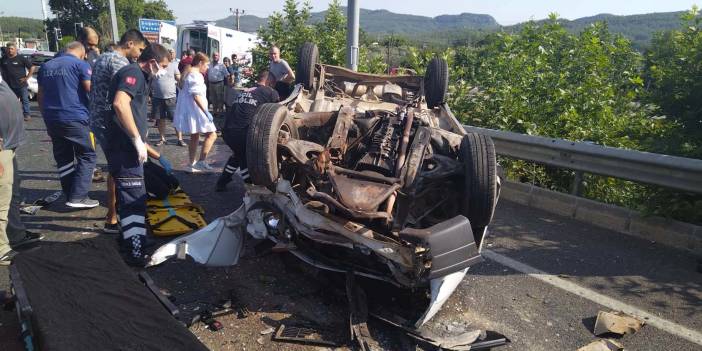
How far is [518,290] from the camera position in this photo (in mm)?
3471

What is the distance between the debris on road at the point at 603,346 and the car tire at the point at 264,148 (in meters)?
2.40

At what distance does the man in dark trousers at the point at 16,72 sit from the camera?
391 inches

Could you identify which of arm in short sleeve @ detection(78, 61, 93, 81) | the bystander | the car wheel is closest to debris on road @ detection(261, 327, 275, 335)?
the car wheel

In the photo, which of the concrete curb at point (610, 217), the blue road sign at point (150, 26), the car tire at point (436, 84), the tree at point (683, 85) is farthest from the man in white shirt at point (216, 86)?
the blue road sign at point (150, 26)

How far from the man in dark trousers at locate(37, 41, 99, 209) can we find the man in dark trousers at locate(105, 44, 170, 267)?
1208 millimetres

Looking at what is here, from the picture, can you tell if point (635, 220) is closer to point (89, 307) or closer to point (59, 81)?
point (89, 307)

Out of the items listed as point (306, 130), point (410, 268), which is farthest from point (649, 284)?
point (306, 130)

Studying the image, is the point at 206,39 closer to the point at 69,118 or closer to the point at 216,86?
the point at 216,86

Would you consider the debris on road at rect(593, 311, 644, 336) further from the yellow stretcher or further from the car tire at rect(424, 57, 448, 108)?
the yellow stretcher

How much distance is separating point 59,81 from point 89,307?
9.89 feet

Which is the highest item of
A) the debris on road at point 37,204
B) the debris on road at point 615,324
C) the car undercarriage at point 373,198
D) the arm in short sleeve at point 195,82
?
the arm in short sleeve at point 195,82

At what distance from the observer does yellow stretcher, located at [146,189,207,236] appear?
4.08 meters

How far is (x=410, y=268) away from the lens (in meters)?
2.71

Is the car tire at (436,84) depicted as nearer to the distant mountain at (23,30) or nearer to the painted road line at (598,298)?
the painted road line at (598,298)
